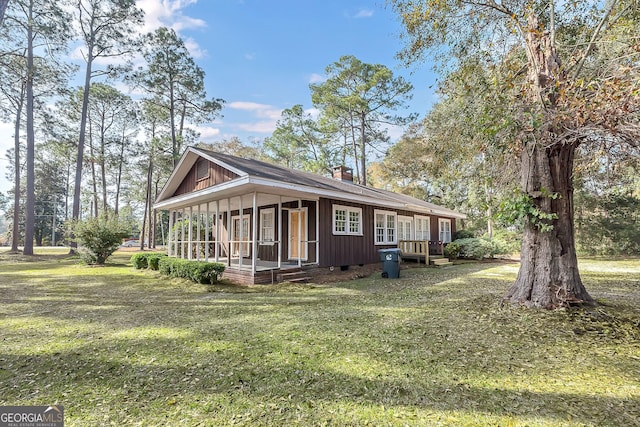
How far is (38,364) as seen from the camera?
344cm

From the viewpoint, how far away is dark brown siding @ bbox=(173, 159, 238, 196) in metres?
10.0

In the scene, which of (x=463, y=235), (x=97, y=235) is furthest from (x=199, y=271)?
→ (x=463, y=235)

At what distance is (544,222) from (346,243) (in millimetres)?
6748

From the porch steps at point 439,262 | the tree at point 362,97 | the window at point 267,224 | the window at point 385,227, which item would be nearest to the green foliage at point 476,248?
the porch steps at point 439,262

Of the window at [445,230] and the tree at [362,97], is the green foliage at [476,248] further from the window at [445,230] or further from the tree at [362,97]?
the tree at [362,97]

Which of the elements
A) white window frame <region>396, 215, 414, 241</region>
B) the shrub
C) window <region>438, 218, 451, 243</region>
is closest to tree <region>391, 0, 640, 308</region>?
white window frame <region>396, 215, 414, 241</region>

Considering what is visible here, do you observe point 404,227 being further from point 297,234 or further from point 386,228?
point 297,234

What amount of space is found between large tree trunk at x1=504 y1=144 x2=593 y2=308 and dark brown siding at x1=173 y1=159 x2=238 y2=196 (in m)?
7.79

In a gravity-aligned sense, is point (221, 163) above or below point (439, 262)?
above

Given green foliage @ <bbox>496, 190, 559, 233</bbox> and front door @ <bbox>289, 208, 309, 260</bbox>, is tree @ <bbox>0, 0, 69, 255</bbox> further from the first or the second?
green foliage @ <bbox>496, 190, 559, 233</bbox>

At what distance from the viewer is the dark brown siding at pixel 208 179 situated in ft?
33.0

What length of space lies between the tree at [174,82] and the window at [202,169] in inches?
547

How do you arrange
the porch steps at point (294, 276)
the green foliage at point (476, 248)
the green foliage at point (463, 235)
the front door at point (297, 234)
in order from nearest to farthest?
the porch steps at point (294, 276)
the front door at point (297, 234)
the green foliage at point (476, 248)
the green foliage at point (463, 235)

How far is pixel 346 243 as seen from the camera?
11172 millimetres
